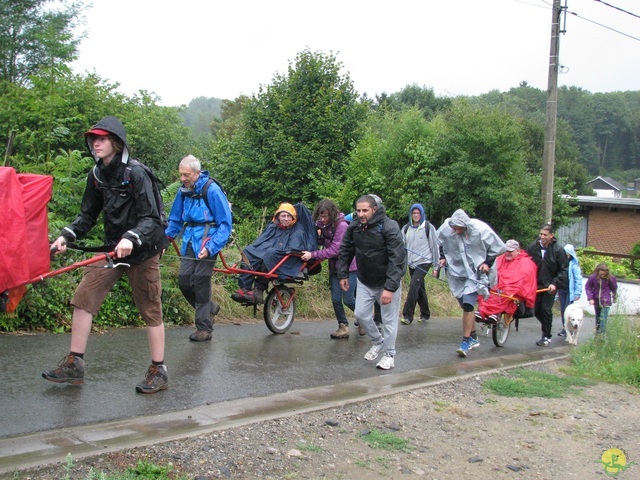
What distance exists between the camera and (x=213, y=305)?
8664 millimetres

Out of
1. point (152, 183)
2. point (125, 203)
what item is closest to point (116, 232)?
point (125, 203)

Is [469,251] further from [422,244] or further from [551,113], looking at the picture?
[551,113]

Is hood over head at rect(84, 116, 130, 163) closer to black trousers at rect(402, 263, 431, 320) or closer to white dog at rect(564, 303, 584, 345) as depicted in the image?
black trousers at rect(402, 263, 431, 320)

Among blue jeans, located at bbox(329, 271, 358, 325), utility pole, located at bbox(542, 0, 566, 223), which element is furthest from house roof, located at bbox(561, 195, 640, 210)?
blue jeans, located at bbox(329, 271, 358, 325)

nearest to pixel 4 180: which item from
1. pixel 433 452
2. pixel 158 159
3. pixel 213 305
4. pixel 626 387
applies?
pixel 433 452

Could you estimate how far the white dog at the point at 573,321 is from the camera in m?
11.8

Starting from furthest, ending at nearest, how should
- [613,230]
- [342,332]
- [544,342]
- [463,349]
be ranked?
[613,230]
[544,342]
[342,332]
[463,349]

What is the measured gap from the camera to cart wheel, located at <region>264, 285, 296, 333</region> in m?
9.41

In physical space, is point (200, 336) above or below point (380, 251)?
below

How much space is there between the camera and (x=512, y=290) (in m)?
10.3

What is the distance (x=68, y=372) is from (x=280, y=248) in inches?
155

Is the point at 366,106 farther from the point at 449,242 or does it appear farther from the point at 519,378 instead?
the point at 519,378

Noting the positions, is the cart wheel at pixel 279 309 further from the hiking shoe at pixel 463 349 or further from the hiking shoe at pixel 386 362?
the hiking shoe at pixel 463 349

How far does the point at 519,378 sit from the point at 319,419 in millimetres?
3383
